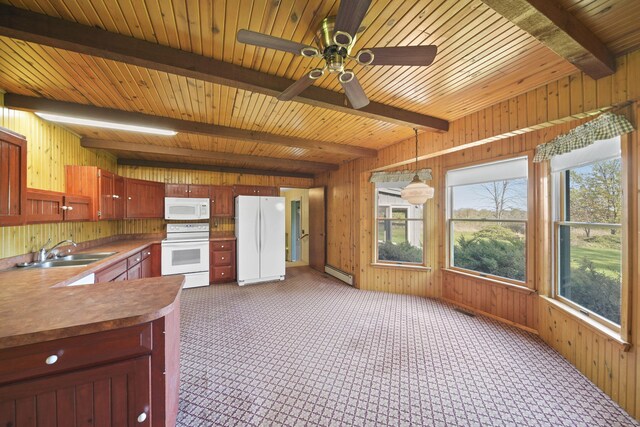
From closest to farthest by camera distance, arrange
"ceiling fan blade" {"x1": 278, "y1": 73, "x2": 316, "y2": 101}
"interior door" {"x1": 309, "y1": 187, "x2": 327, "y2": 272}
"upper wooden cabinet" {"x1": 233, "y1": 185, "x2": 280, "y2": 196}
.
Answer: "ceiling fan blade" {"x1": 278, "y1": 73, "x2": 316, "y2": 101} → "upper wooden cabinet" {"x1": 233, "y1": 185, "x2": 280, "y2": 196} → "interior door" {"x1": 309, "y1": 187, "x2": 327, "y2": 272}

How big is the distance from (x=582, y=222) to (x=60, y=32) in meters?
4.28

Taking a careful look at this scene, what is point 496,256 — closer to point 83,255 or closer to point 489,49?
point 489,49

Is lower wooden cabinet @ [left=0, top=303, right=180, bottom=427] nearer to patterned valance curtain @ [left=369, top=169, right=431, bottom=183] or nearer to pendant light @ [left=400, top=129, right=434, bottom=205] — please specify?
pendant light @ [left=400, top=129, right=434, bottom=205]

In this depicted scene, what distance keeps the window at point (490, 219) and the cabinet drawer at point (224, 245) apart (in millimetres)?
4111

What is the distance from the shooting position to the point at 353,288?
4.55 meters

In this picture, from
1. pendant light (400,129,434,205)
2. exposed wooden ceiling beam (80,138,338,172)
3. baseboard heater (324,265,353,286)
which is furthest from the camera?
baseboard heater (324,265,353,286)

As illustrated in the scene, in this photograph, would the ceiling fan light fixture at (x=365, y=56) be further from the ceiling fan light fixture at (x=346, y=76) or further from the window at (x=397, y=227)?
the window at (x=397, y=227)

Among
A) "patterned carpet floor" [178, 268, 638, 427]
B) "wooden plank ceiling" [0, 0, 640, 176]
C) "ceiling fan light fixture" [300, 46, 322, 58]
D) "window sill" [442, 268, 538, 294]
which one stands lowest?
"patterned carpet floor" [178, 268, 638, 427]

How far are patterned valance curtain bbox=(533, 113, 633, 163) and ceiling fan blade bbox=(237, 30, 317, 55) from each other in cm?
226

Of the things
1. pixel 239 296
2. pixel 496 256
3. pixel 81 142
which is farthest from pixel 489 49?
pixel 81 142

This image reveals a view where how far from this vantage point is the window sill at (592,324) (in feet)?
5.72

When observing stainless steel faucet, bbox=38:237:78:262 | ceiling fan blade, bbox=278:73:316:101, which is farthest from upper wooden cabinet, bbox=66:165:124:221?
ceiling fan blade, bbox=278:73:316:101

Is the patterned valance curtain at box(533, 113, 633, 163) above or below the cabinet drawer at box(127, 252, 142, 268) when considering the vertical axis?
above

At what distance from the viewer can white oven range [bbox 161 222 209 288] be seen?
170 inches
